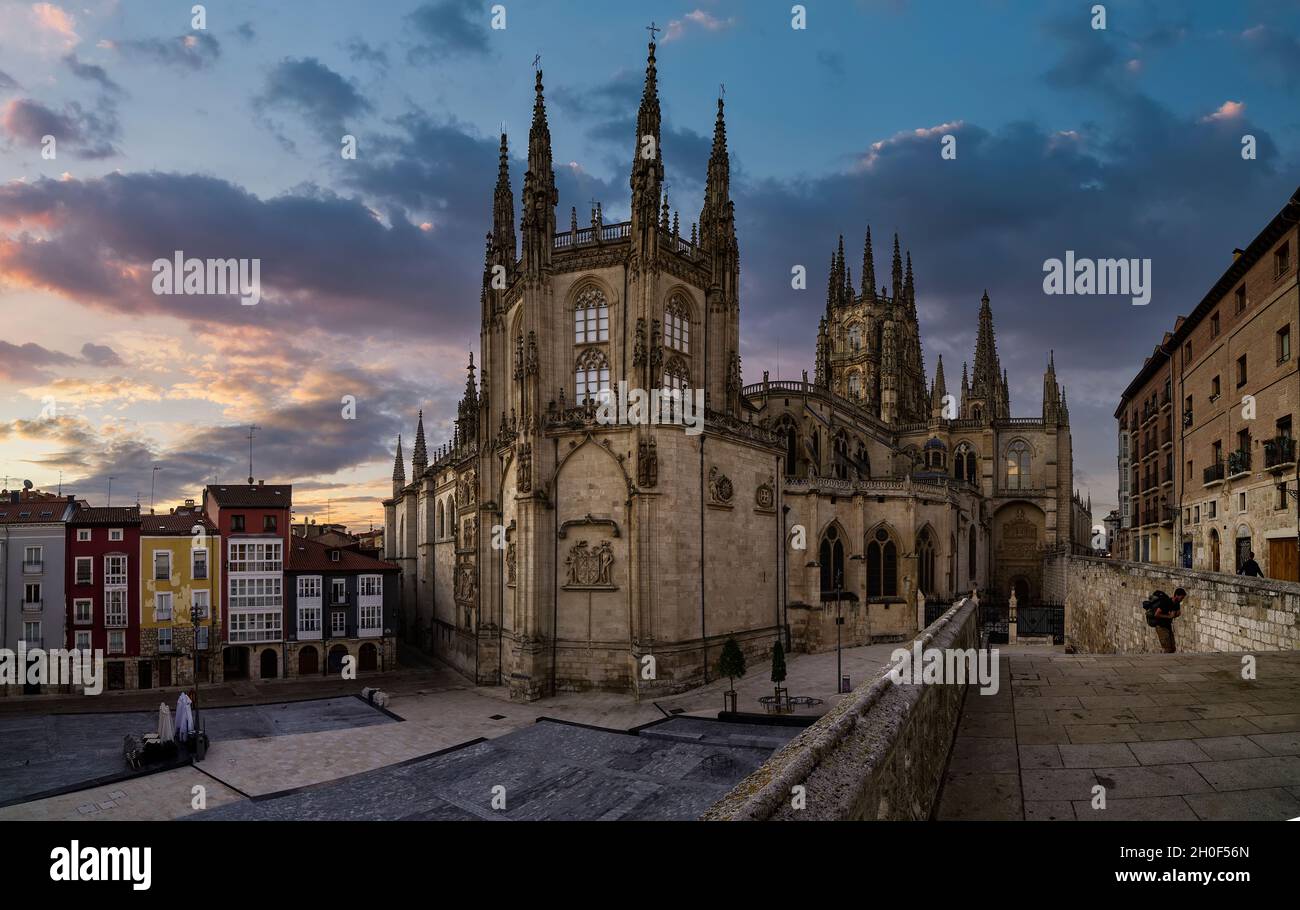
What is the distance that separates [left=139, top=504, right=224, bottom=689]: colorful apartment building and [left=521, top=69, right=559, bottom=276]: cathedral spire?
28.6 meters

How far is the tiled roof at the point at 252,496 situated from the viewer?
45812 mm

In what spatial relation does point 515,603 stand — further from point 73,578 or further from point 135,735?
point 73,578

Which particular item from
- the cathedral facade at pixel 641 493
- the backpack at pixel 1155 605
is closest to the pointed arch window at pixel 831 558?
the cathedral facade at pixel 641 493

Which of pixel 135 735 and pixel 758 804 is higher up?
pixel 758 804

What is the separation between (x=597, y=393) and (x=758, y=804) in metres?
31.6

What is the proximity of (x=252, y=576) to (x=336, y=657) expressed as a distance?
778 centimetres

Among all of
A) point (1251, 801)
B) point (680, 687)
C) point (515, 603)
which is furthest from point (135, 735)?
point (1251, 801)

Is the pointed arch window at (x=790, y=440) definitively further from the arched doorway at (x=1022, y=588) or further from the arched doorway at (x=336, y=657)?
the arched doorway at (x=336, y=657)

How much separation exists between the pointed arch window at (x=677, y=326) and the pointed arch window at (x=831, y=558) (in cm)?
1638

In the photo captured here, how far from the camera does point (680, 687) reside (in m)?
32.0

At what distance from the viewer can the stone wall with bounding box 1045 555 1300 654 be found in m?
14.5

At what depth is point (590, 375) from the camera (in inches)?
1405

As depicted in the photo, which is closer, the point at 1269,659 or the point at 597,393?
the point at 1269,659
